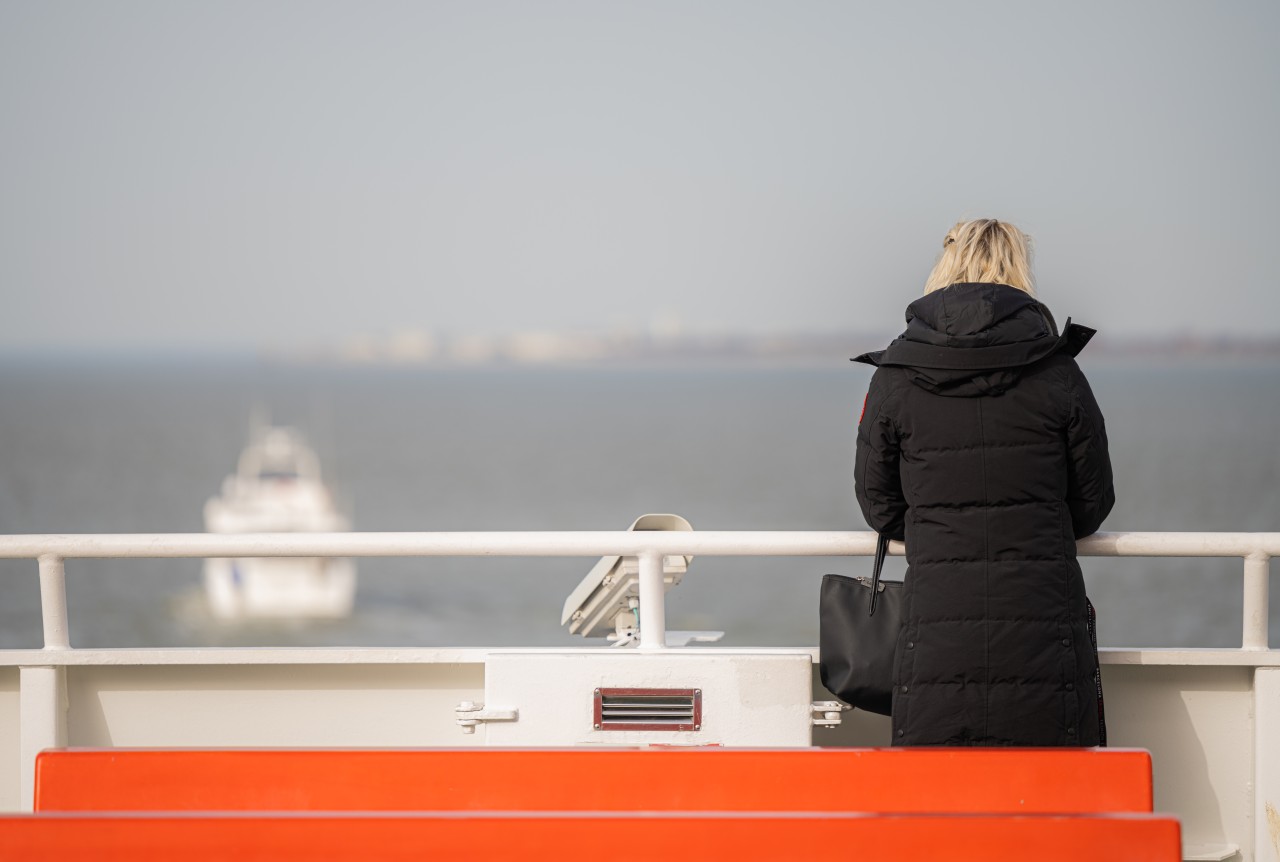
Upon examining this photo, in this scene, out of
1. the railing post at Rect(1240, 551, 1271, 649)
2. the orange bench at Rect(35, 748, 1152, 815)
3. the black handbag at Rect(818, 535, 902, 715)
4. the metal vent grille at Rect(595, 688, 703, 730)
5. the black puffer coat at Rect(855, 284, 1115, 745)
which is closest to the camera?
the orange bench at Rect(35, 748, 1152, 815)

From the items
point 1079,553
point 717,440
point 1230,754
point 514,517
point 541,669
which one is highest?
point 717,440

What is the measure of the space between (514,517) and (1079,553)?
64.6 meters

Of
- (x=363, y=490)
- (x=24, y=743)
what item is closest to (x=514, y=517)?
(x=363, y=490)

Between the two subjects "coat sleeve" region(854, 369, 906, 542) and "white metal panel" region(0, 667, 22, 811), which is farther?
"white metal panel" region(0, 667, 22, 811)

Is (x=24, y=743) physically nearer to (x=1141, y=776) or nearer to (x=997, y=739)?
(x=997, y=739)

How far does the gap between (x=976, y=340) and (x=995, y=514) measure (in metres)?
0.39

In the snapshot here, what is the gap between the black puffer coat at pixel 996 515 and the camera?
11.1 feet

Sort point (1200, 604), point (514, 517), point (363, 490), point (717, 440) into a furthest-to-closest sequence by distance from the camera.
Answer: point (717, 440)
point (363, 490)
point (514, 517)
point (1200, 604)

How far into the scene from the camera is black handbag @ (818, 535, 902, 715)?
367 centimetres

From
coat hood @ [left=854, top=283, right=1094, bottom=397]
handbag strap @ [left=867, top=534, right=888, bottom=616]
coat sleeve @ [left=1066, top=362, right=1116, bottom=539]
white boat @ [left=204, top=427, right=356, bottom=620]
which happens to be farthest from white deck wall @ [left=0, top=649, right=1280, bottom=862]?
white boat @ [left=204, top=427, right=356, bottom=620]

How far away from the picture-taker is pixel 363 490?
81.4 metres

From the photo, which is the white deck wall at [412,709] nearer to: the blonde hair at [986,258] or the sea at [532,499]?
the blonde hair at [986,258]

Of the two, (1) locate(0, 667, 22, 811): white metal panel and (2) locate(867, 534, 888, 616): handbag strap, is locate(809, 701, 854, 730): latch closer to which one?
(2) locate(867, 534, 888, 616): handbag strap

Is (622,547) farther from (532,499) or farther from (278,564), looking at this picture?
(532,499)
